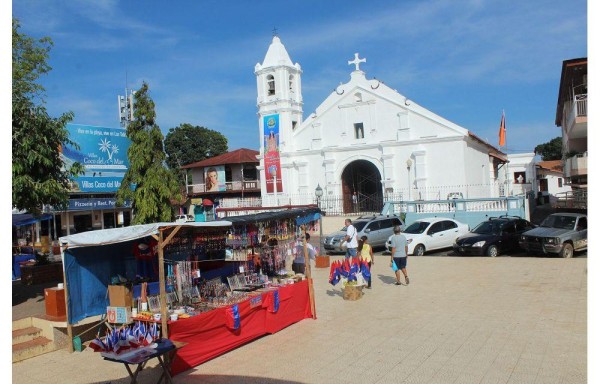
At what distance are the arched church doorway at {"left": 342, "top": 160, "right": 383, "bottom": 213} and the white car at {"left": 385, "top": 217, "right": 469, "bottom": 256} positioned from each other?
14.9 m

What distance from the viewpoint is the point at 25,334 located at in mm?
9375

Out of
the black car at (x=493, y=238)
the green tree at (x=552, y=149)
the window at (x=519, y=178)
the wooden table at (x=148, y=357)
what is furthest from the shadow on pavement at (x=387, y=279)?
the green tree at (x=552, y=149)

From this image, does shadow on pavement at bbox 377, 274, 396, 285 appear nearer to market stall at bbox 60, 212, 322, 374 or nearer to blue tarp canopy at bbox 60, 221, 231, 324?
Result: market stall at bbox 60, 212, 322, 374

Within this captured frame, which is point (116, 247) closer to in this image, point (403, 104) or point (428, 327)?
point (428, 327)

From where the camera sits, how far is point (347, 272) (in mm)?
12141

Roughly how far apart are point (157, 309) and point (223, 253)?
9.27 ft

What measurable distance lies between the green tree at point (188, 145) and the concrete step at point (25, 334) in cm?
5332

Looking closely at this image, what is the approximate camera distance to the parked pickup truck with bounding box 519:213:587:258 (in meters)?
16.9

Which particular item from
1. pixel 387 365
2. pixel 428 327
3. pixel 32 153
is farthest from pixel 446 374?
pixel 32 153

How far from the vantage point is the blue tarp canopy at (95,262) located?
8406 mm

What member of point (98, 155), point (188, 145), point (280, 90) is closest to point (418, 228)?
point (98, 155)

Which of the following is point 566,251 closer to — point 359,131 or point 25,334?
point 25,334

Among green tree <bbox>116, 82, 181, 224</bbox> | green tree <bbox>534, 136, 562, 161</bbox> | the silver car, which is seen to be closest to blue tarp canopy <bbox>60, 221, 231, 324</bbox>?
green tree <bbox>116, 82, 181, 224</bbox>

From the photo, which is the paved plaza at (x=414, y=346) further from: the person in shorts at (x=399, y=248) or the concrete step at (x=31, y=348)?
the person in shorts at (x=399, y=248)
